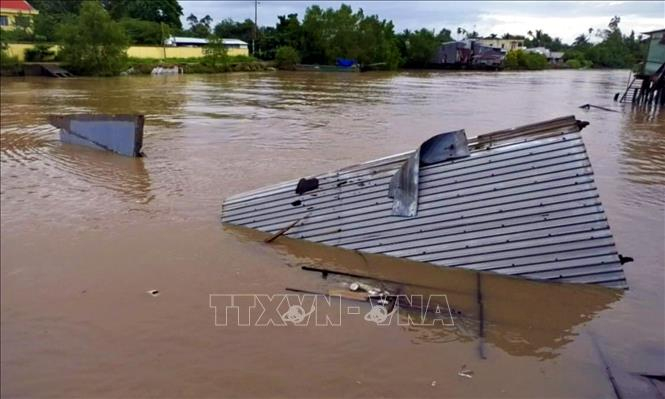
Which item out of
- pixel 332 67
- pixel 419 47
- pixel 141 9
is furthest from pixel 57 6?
pixel 419 47

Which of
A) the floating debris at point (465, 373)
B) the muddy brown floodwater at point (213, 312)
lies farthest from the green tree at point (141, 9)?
the floating debris at point (465, 373)

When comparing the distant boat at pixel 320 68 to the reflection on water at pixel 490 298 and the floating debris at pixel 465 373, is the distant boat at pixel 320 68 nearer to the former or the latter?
the reflection on water at pixel 490 298

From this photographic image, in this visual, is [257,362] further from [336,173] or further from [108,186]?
[108,186]

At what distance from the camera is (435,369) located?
16.0 feet

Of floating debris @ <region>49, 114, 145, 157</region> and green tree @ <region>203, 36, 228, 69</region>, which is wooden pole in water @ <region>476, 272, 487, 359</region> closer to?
floating debris @ <region>49, 114, 145, 157</region>

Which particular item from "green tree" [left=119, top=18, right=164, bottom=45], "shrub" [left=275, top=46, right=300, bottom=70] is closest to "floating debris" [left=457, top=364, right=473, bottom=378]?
"green tree" [left=119, top=18, right=164, bottom=45]

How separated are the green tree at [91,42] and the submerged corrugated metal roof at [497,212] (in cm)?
3638

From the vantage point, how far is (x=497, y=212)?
638cm

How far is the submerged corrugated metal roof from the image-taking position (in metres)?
6.11

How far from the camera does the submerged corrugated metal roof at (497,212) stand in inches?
241

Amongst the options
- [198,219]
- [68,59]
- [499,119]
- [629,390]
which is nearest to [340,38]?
[68,59]

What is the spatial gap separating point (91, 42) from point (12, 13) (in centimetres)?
868

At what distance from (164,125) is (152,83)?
18546 mm

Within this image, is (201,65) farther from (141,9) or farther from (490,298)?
(490,298)
